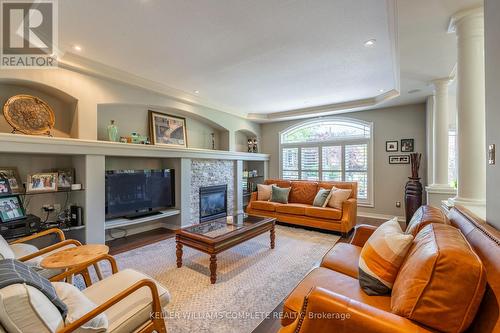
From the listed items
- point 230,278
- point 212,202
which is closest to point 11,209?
point 230,278

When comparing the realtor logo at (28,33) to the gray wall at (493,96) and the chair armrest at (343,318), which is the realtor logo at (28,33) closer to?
the chair armrest at (343,318)

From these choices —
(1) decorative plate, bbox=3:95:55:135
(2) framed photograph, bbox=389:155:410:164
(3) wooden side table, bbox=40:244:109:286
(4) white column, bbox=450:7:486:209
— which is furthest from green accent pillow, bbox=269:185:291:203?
(1) decorative plate, bbox=3:95:55:135

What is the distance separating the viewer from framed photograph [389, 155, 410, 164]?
5.18 m

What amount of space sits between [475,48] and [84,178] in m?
4.70

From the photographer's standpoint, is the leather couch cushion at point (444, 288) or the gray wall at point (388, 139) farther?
the gray wall at point (388, 139)

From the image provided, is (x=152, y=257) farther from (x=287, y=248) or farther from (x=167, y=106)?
(x=167, y=106)

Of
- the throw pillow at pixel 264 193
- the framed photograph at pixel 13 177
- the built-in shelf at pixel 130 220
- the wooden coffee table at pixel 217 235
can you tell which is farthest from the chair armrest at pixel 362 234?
the framed photograph at pixel 13 177

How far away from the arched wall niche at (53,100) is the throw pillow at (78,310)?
2654mm

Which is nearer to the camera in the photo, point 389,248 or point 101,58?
point 389,248

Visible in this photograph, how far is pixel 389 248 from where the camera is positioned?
145cm

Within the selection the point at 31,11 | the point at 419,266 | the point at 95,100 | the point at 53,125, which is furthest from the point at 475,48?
the point at 53,125

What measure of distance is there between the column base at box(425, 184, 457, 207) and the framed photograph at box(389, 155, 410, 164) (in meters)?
1.45

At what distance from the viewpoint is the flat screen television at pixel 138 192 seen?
3.67 m

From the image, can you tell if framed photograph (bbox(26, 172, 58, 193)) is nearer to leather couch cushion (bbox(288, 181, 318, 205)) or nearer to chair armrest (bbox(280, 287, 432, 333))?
chair armrest (bbox(280, 287, 432, 333))
